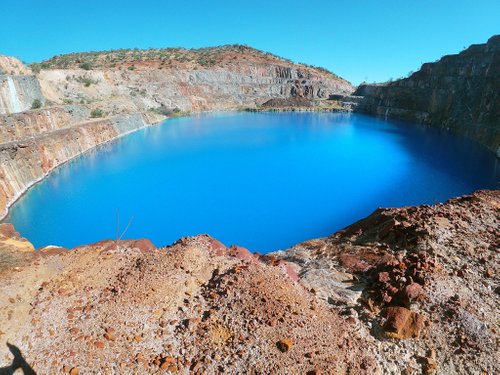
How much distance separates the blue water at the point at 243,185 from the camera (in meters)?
13.7

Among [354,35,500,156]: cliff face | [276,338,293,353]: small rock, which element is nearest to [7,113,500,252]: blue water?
[354,35,500,156]: cliff face

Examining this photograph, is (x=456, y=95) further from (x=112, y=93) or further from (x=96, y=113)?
(x=112, y=93)

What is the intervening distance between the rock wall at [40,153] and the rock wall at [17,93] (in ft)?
10.4

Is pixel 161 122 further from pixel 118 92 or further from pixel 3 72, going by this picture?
pixel 3 72

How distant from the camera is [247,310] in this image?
520 centimetres

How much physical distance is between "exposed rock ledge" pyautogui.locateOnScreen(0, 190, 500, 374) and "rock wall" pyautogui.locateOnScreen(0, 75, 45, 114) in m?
19.6

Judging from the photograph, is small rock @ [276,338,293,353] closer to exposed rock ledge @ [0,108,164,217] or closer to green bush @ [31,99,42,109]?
exposed rock ledge @ [0,108,164,217]

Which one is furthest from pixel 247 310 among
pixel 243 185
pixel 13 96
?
pixel 13 96

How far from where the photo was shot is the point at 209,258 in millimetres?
6844

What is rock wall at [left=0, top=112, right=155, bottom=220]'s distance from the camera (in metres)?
16.2

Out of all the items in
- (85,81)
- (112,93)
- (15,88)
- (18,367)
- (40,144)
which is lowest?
(18,367)

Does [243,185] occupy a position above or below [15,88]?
below

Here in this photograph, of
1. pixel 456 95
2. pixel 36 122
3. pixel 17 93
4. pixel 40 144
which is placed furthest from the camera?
pixel 456 95

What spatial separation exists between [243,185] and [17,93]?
18.8 m
